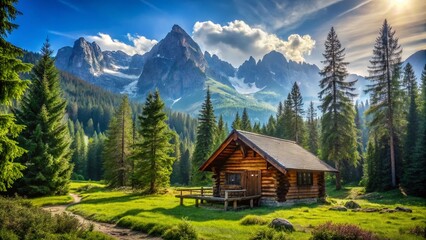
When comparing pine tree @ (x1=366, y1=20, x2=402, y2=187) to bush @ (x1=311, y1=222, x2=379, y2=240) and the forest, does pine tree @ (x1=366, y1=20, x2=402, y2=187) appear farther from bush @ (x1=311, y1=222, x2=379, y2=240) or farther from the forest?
bush @ (x1=311, y1=222, x2=379, y2=240)

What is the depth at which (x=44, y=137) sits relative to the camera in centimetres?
3528

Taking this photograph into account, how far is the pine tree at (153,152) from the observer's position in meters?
36.0

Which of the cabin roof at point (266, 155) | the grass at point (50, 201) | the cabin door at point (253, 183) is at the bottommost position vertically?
the grass at point (50, 201)

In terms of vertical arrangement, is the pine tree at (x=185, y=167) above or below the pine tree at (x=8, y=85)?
below

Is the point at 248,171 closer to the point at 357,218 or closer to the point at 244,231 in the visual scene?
the point at 357,218

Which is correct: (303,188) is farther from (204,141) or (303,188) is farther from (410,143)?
(204,141)

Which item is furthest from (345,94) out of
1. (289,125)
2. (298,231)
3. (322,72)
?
(298,231)

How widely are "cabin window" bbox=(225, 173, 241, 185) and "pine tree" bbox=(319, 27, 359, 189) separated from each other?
20243 mm

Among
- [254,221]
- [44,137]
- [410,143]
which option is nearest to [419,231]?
[254,221]

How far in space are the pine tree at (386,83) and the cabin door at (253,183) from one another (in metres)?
22.2

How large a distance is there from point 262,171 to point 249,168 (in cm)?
131

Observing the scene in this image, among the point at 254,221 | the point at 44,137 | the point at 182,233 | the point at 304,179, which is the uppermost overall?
the point at 44,137

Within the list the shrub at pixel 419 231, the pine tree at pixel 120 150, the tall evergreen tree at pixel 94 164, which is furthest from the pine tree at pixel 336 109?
the tall evergreen tree at pixel 94 164

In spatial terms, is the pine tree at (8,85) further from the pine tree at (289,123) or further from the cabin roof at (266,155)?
the pine tree at (289,123)
